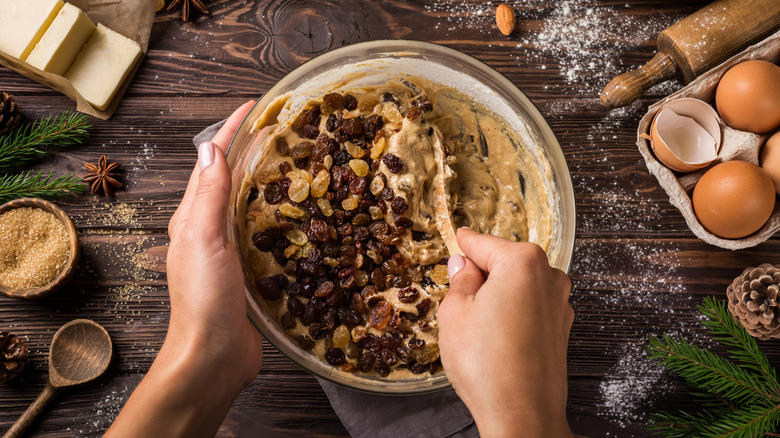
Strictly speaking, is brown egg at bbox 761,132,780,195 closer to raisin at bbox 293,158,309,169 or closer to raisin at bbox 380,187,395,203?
raisin at bbox 380,187,395,203

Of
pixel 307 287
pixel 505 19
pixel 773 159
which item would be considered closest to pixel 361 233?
pixel 307 287

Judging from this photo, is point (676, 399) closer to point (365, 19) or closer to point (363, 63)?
point (363, 63)

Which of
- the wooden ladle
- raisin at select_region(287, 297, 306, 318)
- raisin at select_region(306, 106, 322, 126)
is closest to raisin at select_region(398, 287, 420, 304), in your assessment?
raisin at select_region(287, 297, 306, 318)

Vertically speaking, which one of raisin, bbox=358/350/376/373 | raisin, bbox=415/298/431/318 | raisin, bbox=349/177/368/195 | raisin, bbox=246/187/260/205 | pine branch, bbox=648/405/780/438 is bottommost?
pine branch, bbox=648/405/780/438

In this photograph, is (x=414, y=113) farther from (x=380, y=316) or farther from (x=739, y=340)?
(x=739, y=340)

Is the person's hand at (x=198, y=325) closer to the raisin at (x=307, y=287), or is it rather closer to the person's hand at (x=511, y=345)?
the raisin at (x=307, y=287)

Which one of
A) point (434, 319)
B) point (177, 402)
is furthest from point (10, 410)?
point (434, 319)
